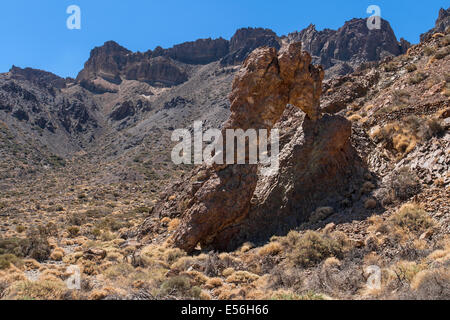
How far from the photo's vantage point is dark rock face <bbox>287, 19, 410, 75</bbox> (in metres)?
97.8

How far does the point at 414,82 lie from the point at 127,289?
1894cm

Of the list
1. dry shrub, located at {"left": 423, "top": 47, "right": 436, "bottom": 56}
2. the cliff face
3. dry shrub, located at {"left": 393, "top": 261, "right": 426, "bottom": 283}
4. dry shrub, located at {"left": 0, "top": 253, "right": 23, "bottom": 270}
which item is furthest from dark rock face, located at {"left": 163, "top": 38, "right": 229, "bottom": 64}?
dry shrub, located at {"left": 393, "top": 261, "right": 426, "bottom": 283}

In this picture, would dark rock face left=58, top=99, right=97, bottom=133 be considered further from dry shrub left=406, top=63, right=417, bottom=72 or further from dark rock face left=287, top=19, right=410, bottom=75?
dry shrub left=406, top=63, right=417, bottom=72

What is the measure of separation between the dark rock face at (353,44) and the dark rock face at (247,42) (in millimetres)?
14555

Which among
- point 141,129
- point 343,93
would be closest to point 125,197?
point 343,93

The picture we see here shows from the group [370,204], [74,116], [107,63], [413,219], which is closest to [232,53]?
[107,63]

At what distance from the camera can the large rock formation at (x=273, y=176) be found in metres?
11.5

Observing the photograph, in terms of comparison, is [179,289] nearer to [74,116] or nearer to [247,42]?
[74,116]

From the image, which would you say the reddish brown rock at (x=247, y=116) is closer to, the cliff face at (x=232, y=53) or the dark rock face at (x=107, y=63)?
the cliff face at (x=232, y=53)

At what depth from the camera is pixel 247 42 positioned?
5002 inches

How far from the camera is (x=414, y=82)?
18.1 metres

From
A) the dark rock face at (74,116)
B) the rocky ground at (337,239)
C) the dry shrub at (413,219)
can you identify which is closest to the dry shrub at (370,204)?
the rocky ground at (337,239)

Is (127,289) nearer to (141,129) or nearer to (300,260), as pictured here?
(300,260)
